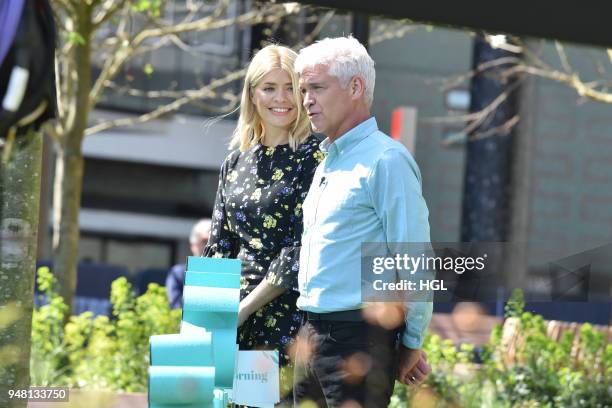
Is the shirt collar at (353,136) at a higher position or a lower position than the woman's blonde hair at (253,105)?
lower

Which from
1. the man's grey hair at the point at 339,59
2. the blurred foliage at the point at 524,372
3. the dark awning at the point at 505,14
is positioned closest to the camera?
the dark awning at the point at 505,14

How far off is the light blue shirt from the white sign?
0.25 metres

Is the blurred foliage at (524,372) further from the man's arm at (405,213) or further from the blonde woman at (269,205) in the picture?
the man's arm at (405,213)

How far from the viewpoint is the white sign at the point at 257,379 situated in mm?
4055

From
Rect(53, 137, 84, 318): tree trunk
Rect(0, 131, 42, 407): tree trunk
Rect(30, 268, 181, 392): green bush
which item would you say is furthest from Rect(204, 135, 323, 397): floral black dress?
Rect(53, 137, 84, 318): tree trunk

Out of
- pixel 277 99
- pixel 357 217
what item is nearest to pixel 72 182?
pixel 277 99

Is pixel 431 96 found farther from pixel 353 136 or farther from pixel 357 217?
pixel 357 217

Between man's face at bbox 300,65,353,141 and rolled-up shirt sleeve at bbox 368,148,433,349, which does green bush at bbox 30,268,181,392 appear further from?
rolled-up shirt sleeve at bbox 368,148,433,349

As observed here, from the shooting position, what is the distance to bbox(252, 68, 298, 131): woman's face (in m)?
4.43

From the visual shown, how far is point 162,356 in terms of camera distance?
3691mm

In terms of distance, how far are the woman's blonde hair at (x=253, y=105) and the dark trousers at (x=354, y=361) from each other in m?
0.85

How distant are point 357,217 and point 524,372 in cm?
393

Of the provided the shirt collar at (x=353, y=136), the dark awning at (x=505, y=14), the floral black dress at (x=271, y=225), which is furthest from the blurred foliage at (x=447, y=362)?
the dark awning at (x=505, y=14)

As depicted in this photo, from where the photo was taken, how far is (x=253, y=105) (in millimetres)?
4551
